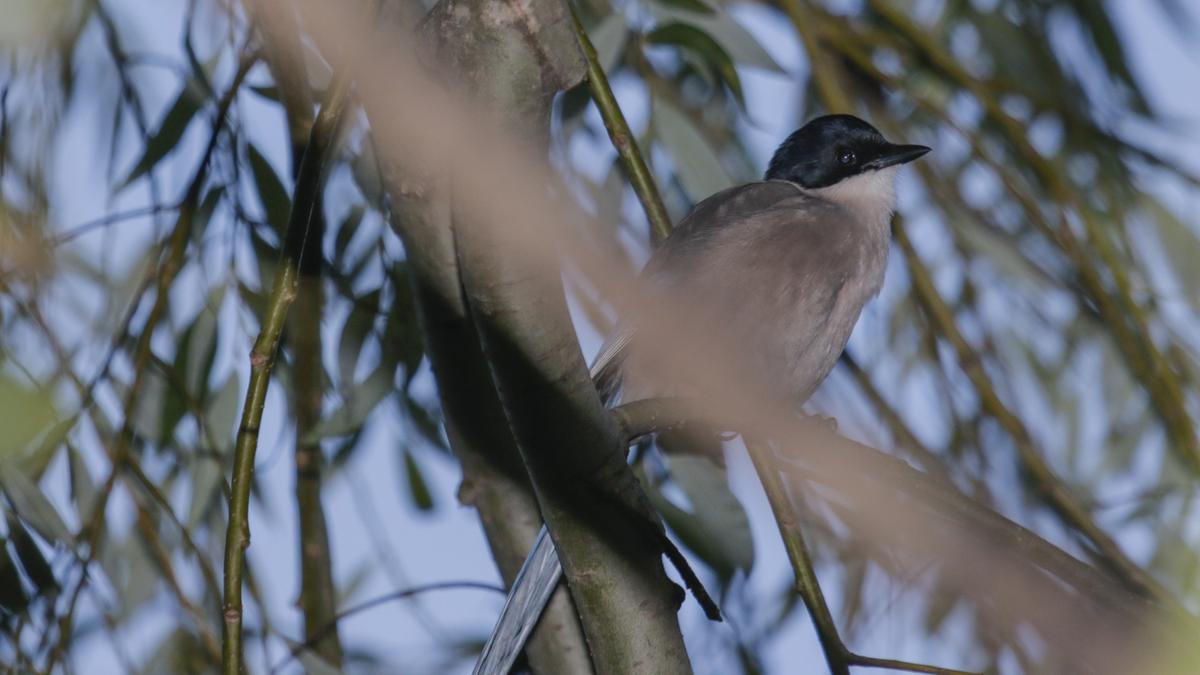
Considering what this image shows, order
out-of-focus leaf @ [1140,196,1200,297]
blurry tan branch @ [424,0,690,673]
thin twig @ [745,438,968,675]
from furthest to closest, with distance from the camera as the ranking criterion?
out-of-focus leaf @ [1140,196,1200,297]
thin twig @ [745,438,968,675]
blurry tan branch @ [424,0,690,673]

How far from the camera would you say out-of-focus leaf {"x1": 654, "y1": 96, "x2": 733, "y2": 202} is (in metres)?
2.72

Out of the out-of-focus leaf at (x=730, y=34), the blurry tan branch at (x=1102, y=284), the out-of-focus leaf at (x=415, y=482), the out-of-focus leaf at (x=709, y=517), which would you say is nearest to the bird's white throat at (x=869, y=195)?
the blurry tan branch at (x=1102, y=284)

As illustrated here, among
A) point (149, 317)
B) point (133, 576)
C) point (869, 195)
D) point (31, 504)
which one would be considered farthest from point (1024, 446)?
point (133, 576)

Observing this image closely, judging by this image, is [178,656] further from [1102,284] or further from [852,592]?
Answer: [1102,284]

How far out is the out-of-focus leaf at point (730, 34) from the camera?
2.69m

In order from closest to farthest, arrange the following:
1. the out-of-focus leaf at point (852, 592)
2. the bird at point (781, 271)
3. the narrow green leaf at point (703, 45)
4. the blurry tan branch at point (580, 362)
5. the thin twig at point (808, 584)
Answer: the blurry tan branch at point (580, 362), the thin twig at point (808, 584), the narrow green leaf at point (703, 45), the out-of-focus leaf at point (852, 592), the bird at point (781, 271)

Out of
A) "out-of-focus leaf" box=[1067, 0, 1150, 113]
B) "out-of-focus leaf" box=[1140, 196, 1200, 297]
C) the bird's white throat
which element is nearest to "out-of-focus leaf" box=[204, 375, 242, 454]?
the bird's white throat

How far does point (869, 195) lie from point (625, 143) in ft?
4.65

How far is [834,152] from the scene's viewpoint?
3.45 meters

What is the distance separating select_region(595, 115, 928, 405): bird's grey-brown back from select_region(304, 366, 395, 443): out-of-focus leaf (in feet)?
1.64

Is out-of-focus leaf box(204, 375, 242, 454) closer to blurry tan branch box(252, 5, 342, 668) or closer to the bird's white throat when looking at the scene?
blurry tan branch box(252, 5, 342, 668)

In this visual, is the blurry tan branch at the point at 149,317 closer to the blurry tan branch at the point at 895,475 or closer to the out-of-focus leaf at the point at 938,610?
the blurry tan branch at the point at 895,475

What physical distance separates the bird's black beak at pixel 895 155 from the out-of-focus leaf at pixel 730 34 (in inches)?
23.2

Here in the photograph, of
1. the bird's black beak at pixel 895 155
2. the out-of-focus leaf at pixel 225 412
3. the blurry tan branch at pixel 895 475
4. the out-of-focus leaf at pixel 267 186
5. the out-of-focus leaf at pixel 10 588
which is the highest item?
the out-of-focus leaf at pixel 267 186
